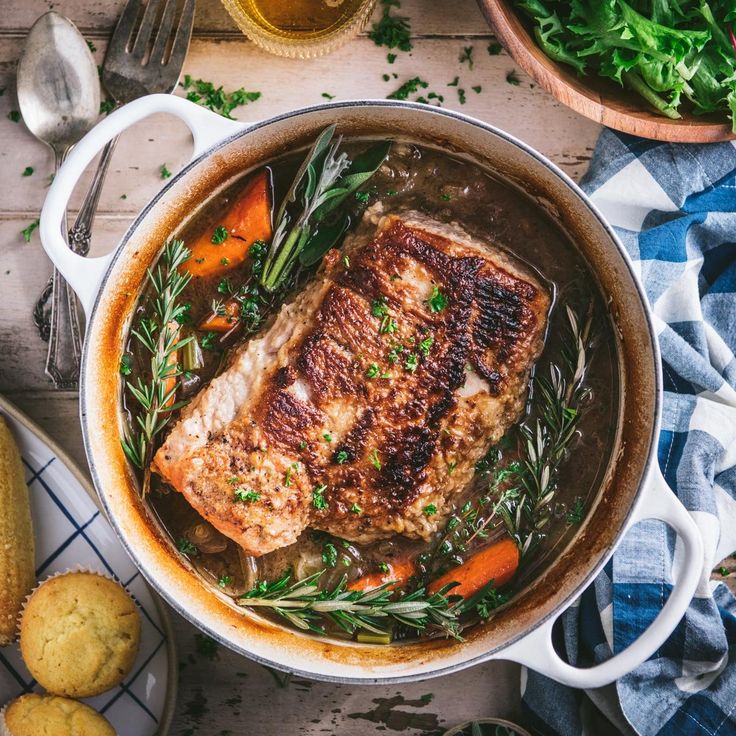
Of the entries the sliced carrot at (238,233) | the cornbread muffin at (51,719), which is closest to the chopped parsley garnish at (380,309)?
the sliced carrot at (238,233)

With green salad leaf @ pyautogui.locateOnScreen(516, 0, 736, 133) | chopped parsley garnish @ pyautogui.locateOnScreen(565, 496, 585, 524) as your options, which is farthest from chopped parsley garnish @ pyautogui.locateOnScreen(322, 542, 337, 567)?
green salad leaf @ pyautogui.locateOnScreen(516, 0, 736, 133)

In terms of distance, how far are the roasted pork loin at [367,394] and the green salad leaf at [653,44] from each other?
2.30ft

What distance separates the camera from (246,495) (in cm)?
233

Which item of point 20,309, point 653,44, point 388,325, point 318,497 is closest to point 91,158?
point 20,309

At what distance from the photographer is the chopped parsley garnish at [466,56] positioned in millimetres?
2727

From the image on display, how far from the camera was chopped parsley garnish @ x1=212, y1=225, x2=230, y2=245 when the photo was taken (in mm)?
2537

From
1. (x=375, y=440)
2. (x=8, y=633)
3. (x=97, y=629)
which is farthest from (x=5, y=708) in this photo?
(x=375, y=440)

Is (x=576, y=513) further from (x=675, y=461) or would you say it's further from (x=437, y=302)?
(x=437, y=302)

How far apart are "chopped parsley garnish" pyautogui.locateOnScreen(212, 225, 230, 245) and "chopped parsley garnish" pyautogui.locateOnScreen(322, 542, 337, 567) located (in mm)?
1025

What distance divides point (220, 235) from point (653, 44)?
1420mm

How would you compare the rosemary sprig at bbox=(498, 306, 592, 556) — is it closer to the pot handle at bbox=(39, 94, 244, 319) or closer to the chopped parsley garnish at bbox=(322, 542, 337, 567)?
the chopped parsley garnish at bbox=(322, 542, 337, 567)

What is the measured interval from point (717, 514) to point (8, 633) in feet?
7.83

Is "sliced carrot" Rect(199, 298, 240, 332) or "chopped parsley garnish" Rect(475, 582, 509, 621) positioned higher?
"sliced carrot" Rect(199, 298, 240, 332)

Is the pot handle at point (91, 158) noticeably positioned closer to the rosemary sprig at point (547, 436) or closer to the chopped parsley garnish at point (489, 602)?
the rosemary sprig at point (547, 436)
